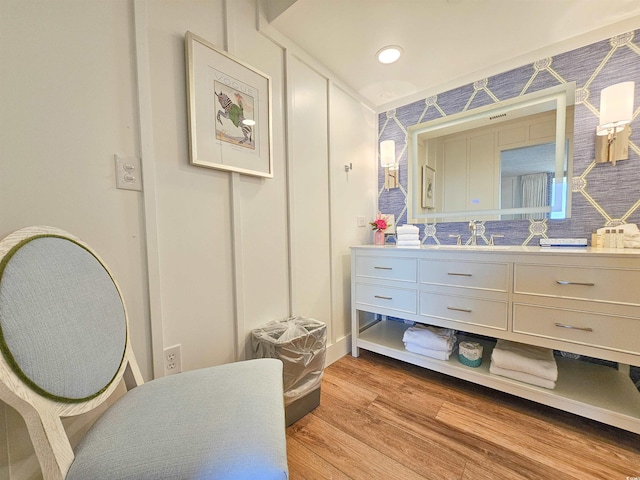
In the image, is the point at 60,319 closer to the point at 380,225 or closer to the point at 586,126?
the point at 380,225

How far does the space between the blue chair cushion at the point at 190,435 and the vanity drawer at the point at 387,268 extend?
3.78 feet

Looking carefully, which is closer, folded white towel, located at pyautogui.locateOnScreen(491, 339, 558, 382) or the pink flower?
folded white towel, located at pyautogui.locateOnScreen(491, 339, 558, 382)

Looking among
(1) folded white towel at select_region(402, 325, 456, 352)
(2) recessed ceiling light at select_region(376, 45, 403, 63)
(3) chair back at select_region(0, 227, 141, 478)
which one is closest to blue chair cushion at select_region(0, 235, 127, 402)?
(3) chair back at select_region(0, 227, 141, 478)

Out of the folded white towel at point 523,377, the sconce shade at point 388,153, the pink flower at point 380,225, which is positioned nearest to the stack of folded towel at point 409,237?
the pink flower at point 380,225

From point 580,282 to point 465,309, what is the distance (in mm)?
516

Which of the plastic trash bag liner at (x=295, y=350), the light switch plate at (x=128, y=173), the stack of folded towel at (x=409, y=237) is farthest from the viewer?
the stack of folded towel at (x=409, y=237)

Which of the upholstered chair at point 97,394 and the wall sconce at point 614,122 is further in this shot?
the wall sconce at point 614,122

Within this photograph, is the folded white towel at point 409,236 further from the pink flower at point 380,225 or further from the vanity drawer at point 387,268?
the pink flower at point 380,225

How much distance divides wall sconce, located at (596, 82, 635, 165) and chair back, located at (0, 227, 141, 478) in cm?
251

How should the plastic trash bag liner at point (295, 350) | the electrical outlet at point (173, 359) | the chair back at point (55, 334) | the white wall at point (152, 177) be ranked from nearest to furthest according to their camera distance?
the chair back at point (55, 334) → the white wall at point (152, 177) → the electrical outlet at point (173, 359) → the plastic trash bag liner at point (295, 350)

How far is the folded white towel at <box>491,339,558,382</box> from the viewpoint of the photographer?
1.29m

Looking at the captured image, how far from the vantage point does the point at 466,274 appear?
4.71 feet

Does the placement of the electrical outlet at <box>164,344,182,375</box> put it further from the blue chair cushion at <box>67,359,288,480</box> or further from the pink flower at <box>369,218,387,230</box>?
the pink flower at <box>369,218,387,230</box>

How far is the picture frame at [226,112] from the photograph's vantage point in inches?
43.3
